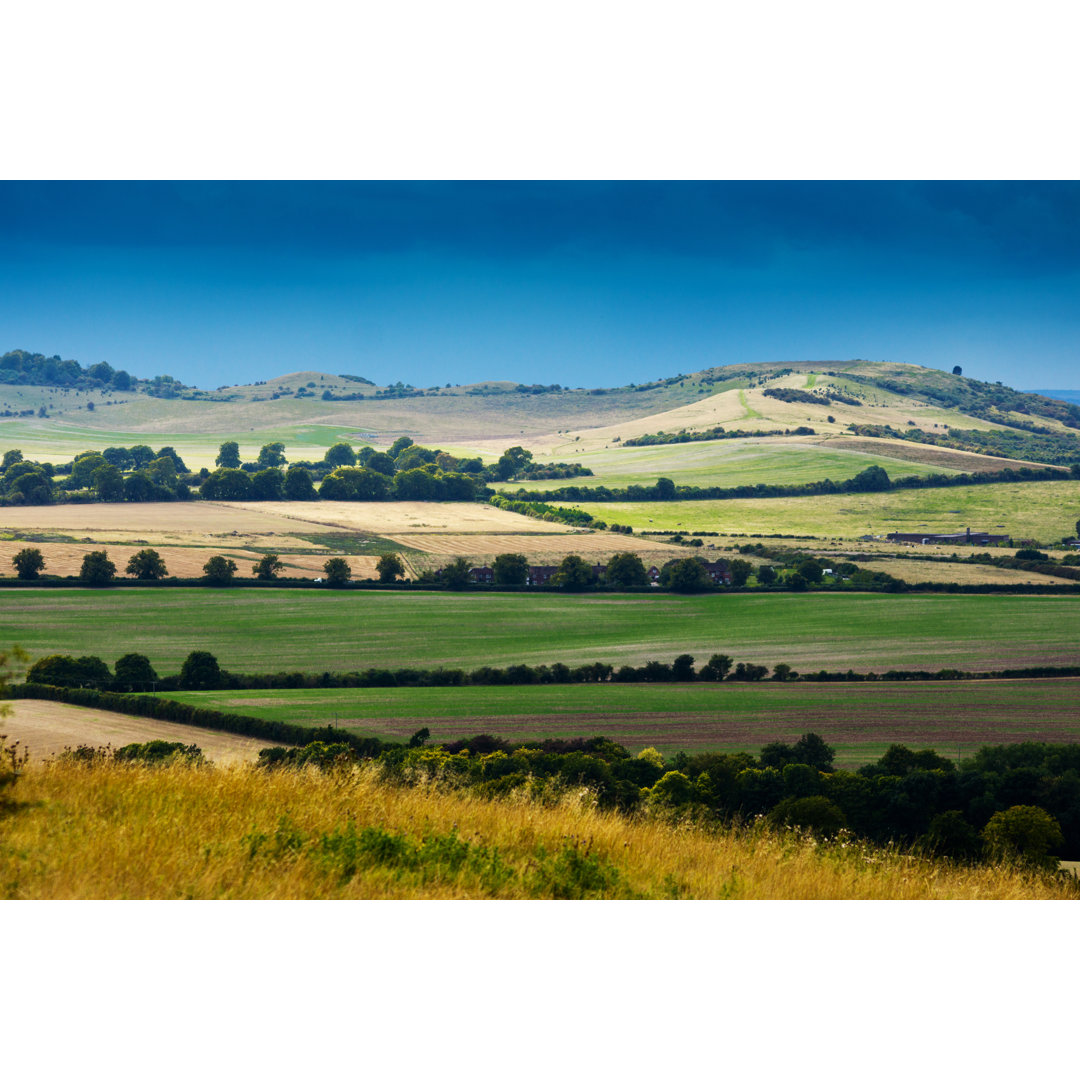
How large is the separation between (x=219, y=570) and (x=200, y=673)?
5067mm

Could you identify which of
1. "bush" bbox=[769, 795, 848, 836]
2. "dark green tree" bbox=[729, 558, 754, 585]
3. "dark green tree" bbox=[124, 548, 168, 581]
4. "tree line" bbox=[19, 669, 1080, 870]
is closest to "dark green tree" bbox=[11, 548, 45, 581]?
"dark green tree" bbox=[124, 548, 168, 581]

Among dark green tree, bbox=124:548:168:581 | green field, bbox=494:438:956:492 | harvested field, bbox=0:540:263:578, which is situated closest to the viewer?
harvested field, bbox=0:540:263:578

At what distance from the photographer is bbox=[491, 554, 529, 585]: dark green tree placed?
19.7 meters

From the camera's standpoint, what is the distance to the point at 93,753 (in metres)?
7.78

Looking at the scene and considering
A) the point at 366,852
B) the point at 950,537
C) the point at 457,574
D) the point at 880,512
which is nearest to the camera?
the point at 366,852

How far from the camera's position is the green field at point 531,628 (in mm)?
16000

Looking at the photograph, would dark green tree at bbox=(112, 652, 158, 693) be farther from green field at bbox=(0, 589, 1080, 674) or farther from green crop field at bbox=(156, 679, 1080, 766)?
green crop field at bbox=(156, 679, 1080, 766)

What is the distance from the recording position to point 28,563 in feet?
55.8

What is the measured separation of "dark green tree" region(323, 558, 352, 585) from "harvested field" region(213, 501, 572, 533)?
4.39 meters

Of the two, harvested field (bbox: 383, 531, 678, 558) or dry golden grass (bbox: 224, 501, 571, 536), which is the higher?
dry golden grass (bbox: 224, 501, 571, 536)

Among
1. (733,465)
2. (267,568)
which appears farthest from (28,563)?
(733,465)

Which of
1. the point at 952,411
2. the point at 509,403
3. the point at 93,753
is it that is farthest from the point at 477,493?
the point at 509,403

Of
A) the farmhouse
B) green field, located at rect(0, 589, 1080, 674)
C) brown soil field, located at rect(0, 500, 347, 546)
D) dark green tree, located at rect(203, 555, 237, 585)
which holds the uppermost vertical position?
the farmhouse

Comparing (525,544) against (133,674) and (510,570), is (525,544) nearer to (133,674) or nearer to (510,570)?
(510,570)
